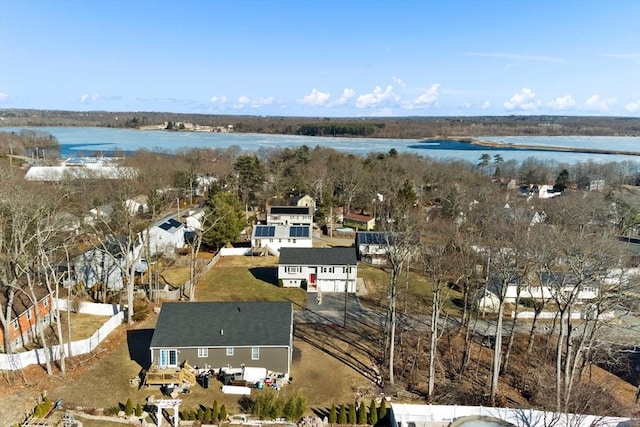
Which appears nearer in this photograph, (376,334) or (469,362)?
(469,362)

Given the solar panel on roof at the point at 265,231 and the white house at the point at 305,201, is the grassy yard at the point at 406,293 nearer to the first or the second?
the solar panel on roof at the point at 265,231

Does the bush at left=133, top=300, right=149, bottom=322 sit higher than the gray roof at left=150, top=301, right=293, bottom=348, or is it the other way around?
the gray roof at left=150, top=301, right=293, bottom=348

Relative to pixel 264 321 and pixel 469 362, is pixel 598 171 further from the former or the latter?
pixel 264 321

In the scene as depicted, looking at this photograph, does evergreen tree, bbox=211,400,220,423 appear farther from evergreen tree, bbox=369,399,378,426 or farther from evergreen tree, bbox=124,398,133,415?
evergreen tree, bbox=369,399,378,426

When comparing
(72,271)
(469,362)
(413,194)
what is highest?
(413,194)

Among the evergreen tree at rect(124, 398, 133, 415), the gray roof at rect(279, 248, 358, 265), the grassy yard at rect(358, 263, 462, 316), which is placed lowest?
the grassy yard at rect(358, 263, 462, 316)

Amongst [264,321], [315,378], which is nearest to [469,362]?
[315,378]

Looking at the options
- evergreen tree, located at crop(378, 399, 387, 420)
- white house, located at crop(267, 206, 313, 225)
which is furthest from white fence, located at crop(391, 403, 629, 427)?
white house, located at crop(267, 206, 313, 225)

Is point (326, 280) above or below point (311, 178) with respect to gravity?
below
